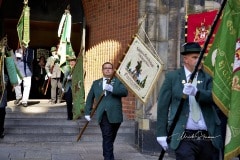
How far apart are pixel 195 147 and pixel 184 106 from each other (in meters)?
0.41

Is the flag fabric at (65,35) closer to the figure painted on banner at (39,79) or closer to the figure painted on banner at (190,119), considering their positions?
the figure painted on banner at (39,79)

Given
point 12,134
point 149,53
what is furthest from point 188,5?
point 12,134

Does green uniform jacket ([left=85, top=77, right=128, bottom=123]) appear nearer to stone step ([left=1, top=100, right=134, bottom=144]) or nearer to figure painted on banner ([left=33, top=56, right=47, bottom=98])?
stone step ([left=1, top=100, right=134, bottom=144])

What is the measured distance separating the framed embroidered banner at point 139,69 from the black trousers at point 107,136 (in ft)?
3.14

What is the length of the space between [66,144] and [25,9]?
5.00 meters

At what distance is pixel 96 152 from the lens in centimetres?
901

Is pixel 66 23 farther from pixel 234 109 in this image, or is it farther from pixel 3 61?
pixel 234 109

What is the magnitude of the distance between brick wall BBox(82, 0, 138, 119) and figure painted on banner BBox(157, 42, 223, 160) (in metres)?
5.58

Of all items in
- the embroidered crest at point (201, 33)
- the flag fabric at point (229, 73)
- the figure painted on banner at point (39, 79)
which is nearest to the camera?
the flag fabric at point (229, 73)

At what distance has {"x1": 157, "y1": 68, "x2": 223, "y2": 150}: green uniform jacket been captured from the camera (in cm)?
462

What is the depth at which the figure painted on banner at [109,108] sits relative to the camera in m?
7.52

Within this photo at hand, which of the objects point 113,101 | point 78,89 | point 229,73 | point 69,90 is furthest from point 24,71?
point 229,73

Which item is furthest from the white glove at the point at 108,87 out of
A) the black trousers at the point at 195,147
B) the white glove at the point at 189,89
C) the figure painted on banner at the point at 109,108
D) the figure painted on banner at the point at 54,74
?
the figure painted on banner at the point at 54,74

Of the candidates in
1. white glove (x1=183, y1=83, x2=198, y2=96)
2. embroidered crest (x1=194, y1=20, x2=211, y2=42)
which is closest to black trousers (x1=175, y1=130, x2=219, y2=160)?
white glove (x1=183, y1=83, x2=198, y2=96)
